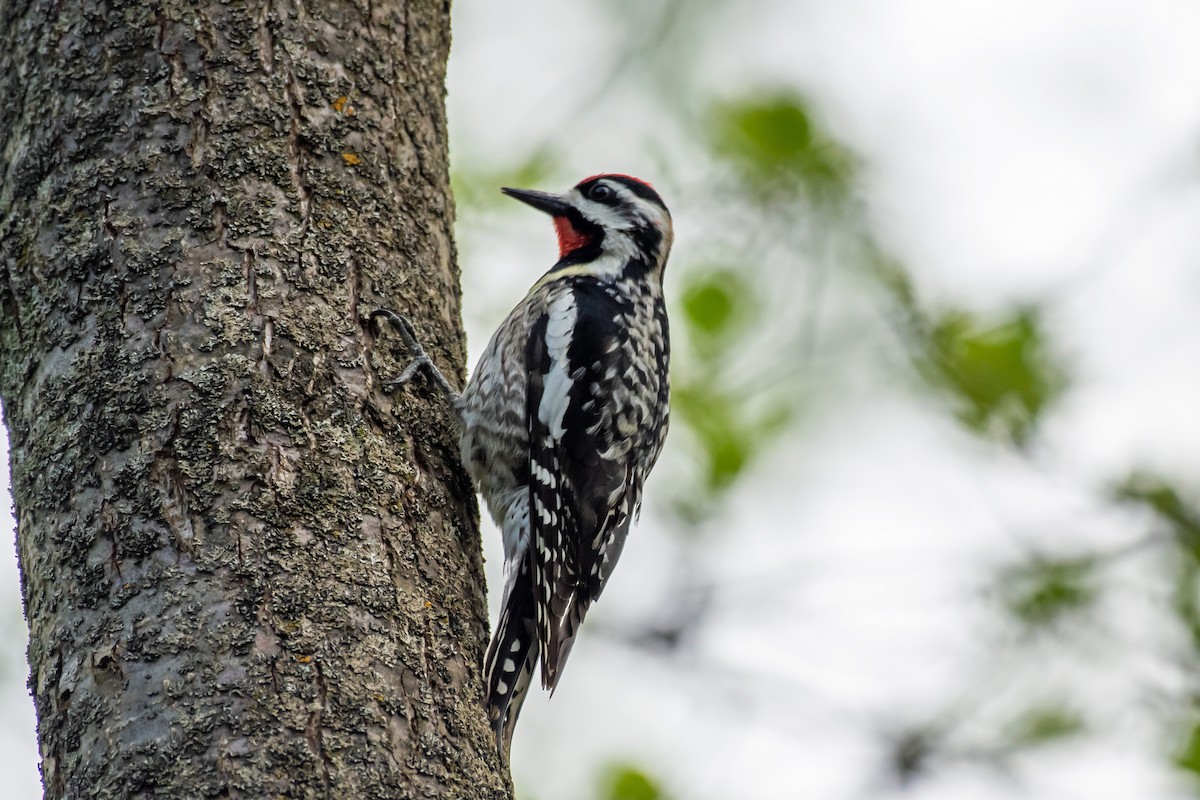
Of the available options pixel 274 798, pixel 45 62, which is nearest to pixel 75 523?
pixel 274 798

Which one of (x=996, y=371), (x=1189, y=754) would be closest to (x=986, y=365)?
(x=996, y=371)

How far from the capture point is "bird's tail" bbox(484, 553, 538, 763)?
9.27 ft

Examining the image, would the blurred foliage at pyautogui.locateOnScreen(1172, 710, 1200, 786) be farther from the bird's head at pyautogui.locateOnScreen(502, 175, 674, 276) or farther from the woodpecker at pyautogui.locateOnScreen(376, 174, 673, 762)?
the bird's head at pyautogui.locateOnScreen(502, 175, 674, 276)

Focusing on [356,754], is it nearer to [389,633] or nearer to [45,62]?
[389,633]

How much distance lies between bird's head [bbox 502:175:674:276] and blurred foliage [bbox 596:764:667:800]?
184cm

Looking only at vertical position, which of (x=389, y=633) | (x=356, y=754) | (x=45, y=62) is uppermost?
(x=45, y=62)

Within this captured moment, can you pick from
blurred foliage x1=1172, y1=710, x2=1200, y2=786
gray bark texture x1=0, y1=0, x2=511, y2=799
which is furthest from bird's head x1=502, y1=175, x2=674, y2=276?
blurred foliage x1=1172, y1=710, x2=1200, y2=786

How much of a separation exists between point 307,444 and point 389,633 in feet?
1.44

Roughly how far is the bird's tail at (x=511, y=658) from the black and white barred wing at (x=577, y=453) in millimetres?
63

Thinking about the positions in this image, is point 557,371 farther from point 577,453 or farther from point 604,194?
point 604,194

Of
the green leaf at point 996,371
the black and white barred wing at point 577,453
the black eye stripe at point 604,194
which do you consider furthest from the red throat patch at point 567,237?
the green leaf at point 996,371

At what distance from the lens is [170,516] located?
91.4 inches

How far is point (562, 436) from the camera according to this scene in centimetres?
376

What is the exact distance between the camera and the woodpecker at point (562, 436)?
11.1ft
